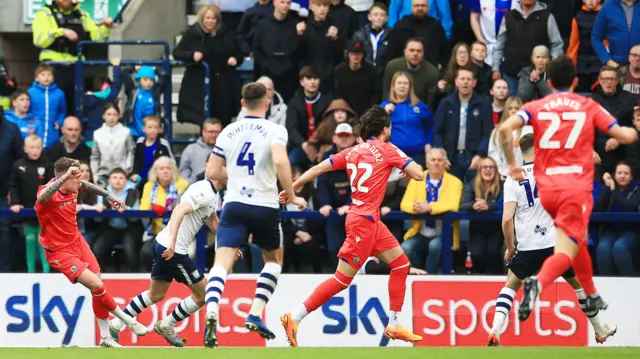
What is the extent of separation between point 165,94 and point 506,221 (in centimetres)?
680

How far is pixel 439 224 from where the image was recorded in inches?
586

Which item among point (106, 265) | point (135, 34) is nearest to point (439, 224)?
point (106, 265)

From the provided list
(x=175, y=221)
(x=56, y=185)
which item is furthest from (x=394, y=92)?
(x=56, y=185)

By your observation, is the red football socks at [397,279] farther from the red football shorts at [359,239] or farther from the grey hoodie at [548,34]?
the grey hoodie at [548,34]

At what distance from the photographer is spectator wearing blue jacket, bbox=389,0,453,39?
17016mm

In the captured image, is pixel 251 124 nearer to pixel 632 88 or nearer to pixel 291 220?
pixel 291 220

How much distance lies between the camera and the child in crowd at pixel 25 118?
16531 millimetres

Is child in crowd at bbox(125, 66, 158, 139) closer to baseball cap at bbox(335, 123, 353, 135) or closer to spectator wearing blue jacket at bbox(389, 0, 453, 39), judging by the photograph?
baseball cap at bbox(335, 123, 353, 135)

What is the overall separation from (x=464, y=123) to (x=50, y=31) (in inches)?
240

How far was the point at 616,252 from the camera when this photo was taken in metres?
14.5

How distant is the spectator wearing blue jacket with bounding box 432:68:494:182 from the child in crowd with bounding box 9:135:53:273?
16.3 feet

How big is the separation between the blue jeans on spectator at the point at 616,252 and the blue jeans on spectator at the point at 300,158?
3.77m

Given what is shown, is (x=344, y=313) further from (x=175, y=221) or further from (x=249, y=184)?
(x=249, y=184)

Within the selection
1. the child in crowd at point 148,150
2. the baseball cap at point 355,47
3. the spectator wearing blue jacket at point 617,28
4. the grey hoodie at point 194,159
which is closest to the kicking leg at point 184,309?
the grey hoodie at point 194,159
